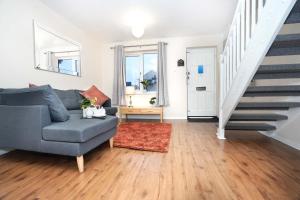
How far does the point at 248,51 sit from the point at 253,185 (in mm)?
1208

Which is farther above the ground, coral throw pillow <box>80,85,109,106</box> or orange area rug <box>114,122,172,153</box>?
coral throw pillow <box>80,85,109,106</box>

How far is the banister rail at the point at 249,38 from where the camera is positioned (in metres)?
1.19

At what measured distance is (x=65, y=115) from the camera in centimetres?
189

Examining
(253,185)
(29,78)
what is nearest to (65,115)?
(29,78)

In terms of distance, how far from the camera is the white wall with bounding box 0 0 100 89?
7.36 ft

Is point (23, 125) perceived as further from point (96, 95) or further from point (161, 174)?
point (96, 95)

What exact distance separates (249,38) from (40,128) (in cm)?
223

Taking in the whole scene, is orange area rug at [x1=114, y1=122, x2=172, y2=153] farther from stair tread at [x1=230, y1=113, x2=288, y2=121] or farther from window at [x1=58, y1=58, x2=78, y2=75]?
window at [x1=58, y1=58, x2=78, y2=75]

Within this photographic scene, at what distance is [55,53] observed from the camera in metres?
3.16

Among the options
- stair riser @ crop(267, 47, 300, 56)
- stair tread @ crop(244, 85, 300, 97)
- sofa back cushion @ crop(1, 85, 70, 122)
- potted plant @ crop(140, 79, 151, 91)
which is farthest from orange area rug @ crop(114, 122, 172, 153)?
potted plant @ crop(140, 79, 151, 91)

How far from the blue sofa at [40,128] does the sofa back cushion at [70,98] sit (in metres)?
1.08

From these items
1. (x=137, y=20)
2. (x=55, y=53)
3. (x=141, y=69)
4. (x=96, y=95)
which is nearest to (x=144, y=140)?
(x=96, y=95)

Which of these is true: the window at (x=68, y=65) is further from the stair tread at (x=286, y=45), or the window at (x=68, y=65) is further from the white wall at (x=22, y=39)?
the stair tread at (x=286, y=45)

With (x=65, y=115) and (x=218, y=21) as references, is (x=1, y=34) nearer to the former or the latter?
(x=65, y=115)
